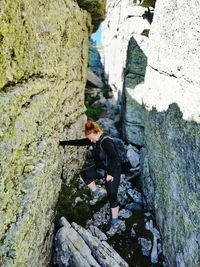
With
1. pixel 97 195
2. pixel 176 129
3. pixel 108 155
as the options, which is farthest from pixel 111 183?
pixel 176 129

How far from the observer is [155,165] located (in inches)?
336

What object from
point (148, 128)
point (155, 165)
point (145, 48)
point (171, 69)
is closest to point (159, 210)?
point (155, 165)

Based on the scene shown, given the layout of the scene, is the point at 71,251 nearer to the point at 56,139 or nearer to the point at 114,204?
the point at 114,204

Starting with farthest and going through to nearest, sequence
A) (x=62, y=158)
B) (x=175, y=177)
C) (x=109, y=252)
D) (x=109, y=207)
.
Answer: (x=109, y=207) < (x=62, y=158) < (x=109, y=252) < (x=175, y=177)

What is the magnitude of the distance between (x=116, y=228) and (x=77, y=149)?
310 centimetres

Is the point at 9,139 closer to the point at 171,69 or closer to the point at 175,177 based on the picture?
the point at 175,177

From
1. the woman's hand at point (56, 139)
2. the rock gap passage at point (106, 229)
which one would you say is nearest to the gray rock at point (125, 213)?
the rock gap passage at point (106, 229)

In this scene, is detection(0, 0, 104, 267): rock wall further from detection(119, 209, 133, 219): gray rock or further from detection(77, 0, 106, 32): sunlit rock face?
detection(119, 209, 133, 219): gray rock

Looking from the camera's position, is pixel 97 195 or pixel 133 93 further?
pixel 133 93

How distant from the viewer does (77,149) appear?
398 inches

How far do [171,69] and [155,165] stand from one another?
9.55 feet

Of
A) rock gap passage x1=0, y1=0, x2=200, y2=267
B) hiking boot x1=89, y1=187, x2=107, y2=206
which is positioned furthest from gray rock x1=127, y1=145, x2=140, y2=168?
hiking boot x1=89, y1=187, x2=107, y2=206

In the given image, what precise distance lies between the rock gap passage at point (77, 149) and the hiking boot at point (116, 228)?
0.16 m

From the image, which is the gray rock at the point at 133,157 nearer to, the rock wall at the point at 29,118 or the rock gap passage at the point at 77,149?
the rock gap passage at the point at 77,149
